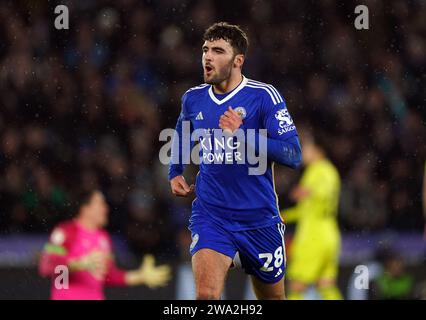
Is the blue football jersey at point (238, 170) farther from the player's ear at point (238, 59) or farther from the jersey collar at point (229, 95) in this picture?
the player's ear at point (238, 59)

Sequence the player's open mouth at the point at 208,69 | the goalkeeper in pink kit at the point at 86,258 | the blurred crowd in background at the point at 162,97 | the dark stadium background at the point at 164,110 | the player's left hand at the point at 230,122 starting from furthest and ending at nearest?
the blurred crowd in background at the point at 162,97 → the dark stadium background at the point at 164,110 → the goalkeeper in pink kit at the point at 86,258 → the player's open mouth at the point at 208,69 → the player's left hand at the point at 230,122

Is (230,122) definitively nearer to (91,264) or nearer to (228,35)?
(228,35)

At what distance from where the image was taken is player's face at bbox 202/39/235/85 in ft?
18.5

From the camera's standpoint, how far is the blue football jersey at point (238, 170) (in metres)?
5.61

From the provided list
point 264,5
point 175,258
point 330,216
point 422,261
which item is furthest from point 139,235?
point 264,5

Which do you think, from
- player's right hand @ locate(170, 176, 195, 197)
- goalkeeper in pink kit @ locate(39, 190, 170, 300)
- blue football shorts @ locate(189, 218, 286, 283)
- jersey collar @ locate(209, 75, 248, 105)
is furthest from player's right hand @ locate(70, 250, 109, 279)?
jersey collar @ locate(209, 75, 248, 105)

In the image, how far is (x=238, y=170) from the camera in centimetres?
564

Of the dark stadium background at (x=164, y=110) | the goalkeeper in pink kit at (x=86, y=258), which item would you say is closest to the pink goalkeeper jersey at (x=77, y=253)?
the goalkeeper in pink kit at (x=86, y=258)

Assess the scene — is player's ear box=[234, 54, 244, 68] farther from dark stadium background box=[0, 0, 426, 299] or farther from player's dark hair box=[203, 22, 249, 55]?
dark stadium background box=[0, 0, 426, 299]

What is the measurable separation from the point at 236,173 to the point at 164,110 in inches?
237

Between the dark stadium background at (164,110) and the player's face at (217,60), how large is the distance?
4211 mm

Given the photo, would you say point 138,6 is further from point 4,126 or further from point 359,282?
point 359,282

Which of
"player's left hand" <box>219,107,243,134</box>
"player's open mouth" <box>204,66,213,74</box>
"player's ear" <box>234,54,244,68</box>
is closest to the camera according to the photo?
"player's left hand" <box>219,107,243,134</box>

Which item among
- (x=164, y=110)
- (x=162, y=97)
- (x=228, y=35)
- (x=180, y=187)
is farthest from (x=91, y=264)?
(x=162, y=97)
